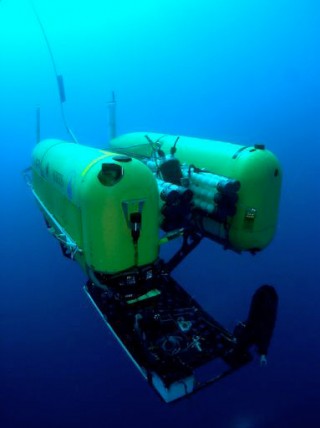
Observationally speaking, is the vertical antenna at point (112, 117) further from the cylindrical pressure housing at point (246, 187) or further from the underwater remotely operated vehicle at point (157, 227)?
the cylindrical pressure housing at point (246, 187)

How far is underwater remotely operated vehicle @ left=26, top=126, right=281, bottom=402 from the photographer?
9.80ft

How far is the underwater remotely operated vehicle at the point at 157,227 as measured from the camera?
299 cm

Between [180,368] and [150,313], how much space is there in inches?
25.9

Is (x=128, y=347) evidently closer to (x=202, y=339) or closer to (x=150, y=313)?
(x=150, y=313)

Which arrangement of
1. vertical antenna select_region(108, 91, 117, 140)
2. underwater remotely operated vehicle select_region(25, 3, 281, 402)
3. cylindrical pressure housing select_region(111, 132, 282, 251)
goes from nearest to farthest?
underwater remotely operated vehicle select_region(25, 3, 281, 402)
cylindrical pressure housing select_region(111, 132, 282, 251)
vertical antenna select_region(108, 91, 117, 140)

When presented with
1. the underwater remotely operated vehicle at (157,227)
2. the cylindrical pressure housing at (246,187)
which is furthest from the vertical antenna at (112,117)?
the cylindrical pressure housing at (246,187)

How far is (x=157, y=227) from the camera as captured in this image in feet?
11.0

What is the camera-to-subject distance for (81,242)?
3.44m

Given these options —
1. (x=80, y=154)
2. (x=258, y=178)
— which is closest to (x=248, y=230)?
(x=258, y=178)

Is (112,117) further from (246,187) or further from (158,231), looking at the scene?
(158,231)

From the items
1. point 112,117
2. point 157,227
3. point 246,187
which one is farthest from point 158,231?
point 112,117

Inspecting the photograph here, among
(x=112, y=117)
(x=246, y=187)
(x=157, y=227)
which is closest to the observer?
(x=157, y=227)

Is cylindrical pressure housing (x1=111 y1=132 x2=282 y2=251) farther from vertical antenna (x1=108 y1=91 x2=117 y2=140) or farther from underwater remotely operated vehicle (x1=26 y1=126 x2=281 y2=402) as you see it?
vertical antenna (x1=108 y1=91 x2=117 y2=140)

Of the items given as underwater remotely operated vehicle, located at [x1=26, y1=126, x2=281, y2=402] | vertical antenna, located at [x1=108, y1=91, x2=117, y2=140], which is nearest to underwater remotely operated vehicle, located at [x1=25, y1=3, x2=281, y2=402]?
underwater remotely operated vehicle, located at [x1=26, y1=126, x2=281, y2=402]
